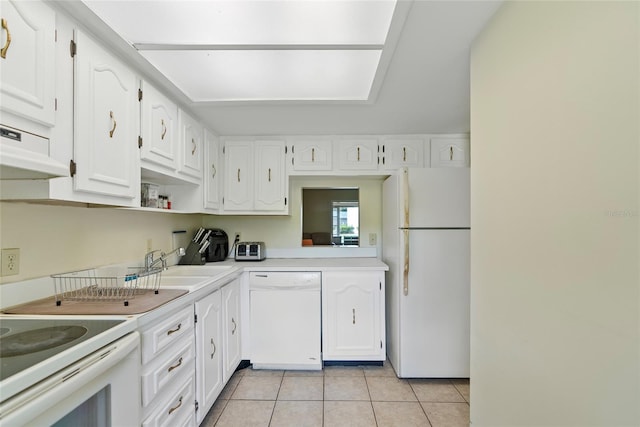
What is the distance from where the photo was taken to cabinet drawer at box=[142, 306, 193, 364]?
1.15 meters

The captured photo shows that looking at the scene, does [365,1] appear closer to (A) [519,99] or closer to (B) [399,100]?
(A) [519,99]

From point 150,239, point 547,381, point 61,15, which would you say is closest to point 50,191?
point 61,15

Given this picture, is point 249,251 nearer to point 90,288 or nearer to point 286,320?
point 286,320

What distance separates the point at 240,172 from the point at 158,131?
40.4 inches

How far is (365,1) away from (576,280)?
1.19 meters

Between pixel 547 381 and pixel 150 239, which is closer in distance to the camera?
pixel 547 381

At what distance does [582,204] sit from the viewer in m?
0.74

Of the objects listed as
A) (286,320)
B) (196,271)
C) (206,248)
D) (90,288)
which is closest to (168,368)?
(90,288)

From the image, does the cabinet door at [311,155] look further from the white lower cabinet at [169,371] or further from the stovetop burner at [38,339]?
the stovetop burner at [38,339]

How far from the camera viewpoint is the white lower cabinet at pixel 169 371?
3.76 feet

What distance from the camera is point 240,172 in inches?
105

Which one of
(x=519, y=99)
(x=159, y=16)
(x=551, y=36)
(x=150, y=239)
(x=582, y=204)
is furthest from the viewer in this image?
(x=150, y=239)

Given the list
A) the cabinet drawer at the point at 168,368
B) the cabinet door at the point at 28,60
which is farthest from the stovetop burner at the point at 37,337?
the cabinet door at the point at 28,60

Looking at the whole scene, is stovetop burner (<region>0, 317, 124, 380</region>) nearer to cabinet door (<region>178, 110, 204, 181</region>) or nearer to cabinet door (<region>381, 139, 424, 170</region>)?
cabinet door (<region>178, 110, 204, 181</region>)
